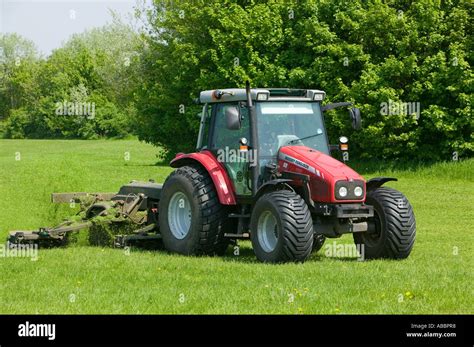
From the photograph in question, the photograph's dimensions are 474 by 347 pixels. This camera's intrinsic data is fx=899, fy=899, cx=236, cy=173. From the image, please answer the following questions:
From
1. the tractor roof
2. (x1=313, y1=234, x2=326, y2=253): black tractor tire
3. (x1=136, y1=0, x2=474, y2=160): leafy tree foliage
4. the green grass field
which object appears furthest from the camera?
(x1=136, y1=0, x2=474, y2=160): leafy tree foliage

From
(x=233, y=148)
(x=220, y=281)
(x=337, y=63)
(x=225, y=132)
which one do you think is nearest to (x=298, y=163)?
(x=233, y=148)

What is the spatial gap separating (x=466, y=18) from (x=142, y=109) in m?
16.1

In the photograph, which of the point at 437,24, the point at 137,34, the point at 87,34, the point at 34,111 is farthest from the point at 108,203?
the point at 87,34

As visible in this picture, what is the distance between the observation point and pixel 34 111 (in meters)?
83.8

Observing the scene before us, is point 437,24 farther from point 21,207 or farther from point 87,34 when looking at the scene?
point 87,34

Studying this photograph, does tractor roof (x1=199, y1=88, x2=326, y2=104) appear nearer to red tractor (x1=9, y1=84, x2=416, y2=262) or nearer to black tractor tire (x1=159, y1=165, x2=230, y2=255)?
red tractor (x1=9, y1=84, x2=416, y2=262)

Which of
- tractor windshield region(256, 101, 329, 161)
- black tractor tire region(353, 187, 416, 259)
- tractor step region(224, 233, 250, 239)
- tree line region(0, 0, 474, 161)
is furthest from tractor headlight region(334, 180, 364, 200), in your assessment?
tree line region(0, 0, 474, 161)

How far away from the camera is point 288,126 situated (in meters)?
12.5

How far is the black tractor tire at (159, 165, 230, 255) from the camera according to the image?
1247cm

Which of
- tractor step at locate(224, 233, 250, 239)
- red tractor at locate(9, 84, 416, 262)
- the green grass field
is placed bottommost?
the green grass field

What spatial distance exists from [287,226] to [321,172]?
938 mm

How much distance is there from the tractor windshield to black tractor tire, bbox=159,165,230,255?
1.01 m

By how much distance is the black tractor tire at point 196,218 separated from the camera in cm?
1247

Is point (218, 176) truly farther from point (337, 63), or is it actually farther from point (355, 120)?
point (337, 63)
